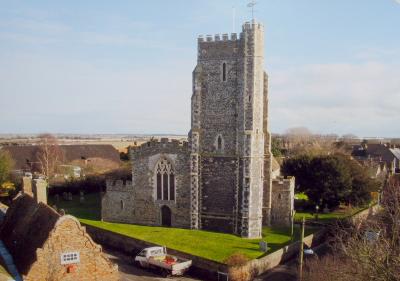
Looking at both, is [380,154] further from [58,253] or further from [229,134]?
[58,253]

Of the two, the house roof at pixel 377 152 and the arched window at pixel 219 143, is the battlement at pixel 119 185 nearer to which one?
the arched window at pixel 219 143

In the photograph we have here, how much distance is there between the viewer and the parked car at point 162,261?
23.9 metres

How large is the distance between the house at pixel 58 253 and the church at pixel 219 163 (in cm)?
1580

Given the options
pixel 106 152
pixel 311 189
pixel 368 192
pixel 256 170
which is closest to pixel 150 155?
pixel 256 170

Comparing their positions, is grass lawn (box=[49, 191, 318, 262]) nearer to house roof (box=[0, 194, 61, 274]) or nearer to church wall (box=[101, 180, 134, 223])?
church wall (box=[101, 180, 134, 223])

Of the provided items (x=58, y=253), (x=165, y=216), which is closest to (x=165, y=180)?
(x=165, y=216)

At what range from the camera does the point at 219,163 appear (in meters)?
31.4

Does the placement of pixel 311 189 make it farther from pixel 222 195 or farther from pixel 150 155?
pixel 150 155

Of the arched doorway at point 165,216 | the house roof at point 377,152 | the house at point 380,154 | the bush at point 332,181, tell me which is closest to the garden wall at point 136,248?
the arched doorway at point 165,216

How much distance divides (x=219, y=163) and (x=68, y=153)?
41.4 meters

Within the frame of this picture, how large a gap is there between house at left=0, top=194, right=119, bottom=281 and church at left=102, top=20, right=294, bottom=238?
15.8 meters

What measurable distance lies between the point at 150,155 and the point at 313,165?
16.2 metres

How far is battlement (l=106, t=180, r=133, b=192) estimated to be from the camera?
3475cm

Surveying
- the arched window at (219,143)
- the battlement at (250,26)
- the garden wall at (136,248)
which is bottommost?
the garden wall at (136,248)
